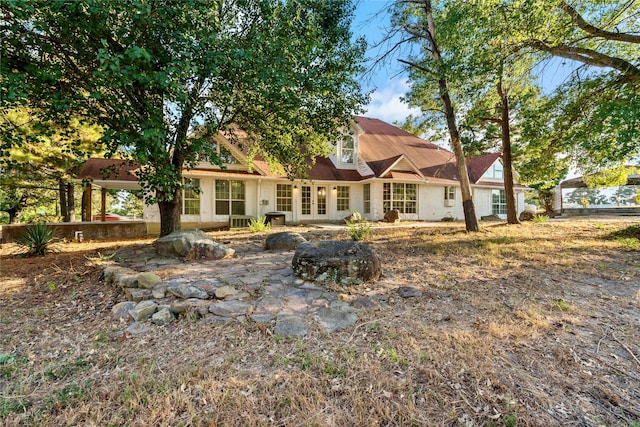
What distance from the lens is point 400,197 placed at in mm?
15977

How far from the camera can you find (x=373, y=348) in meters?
2.65

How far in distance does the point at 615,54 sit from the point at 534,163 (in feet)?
11.5

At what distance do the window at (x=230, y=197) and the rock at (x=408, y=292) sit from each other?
35.4ft

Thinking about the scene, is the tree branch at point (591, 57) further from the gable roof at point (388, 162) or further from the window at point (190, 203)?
the window at point (190, 203)

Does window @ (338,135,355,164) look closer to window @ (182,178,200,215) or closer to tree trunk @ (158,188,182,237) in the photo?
window @ (182,178,200,215)

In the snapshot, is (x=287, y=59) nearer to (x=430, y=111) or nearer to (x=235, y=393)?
(x=235, y=393)

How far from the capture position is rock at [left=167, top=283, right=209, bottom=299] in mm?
3742

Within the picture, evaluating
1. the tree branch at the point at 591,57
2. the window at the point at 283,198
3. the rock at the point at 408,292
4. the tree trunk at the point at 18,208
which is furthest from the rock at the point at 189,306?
the tree trunk at the point at 18,208

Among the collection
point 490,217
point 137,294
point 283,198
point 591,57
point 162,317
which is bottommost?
point 162,317

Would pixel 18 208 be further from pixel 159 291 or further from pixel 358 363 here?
pixel 358 363

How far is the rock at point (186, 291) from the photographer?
3.74 metres

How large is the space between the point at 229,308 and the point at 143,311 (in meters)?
1.03

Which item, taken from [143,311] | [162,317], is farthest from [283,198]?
[162,317]

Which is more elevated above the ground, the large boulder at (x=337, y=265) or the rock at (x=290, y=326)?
the large boulder at (x=337, y=265)
